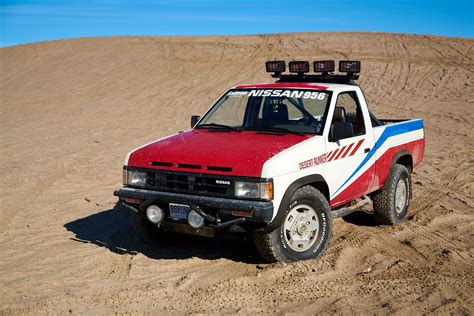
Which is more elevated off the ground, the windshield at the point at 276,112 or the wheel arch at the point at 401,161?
the windshield at the point at 276,112

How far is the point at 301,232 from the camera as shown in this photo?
6.30 meters

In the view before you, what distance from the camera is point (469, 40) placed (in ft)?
106

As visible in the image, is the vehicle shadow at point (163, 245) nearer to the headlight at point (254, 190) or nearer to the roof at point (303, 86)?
the headlight at point (254, 190)

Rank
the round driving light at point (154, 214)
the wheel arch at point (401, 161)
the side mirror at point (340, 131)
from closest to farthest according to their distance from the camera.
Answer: the round driving light at point (154, 214)
the side mirror at point (340, 131)
the wheel arch at point (401, 161)

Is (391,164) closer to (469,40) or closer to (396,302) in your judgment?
(396,302)

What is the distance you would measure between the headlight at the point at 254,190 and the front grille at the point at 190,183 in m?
0.07

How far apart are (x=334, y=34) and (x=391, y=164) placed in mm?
29321

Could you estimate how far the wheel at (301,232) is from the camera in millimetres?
6039

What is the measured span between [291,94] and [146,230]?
2242mm

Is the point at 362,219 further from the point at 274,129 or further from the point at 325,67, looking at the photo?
the point at 274,129

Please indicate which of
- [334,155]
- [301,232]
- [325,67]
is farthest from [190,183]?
[325,67]

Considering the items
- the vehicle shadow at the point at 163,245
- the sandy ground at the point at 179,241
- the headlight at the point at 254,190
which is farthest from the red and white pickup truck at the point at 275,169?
the sandy ground at the point at 179,241

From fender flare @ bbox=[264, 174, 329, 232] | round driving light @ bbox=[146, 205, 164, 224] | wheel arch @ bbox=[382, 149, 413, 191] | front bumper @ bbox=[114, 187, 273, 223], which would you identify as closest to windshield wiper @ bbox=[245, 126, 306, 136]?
fender flare @ bbox=[264, 174, 329, 232]

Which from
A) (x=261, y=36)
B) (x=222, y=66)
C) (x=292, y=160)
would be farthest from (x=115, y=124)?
(x=261, y=36)
